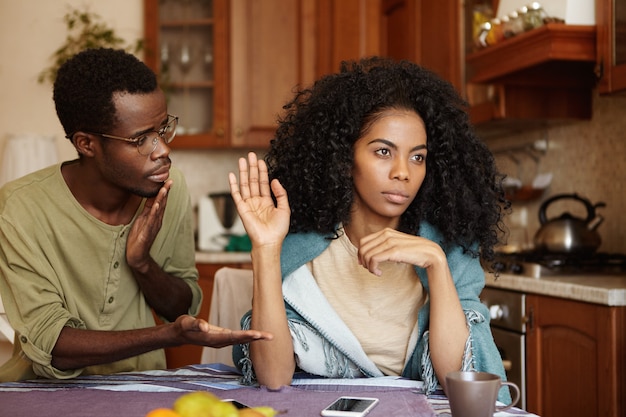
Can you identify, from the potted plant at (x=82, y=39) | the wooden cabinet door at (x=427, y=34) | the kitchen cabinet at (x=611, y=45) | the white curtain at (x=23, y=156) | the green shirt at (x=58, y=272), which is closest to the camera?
the green shirt at (x=58, y=272)

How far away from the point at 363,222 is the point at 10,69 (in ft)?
11.1

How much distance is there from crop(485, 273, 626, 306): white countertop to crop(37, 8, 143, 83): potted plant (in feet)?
8.34

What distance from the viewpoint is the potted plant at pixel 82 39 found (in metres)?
4.24

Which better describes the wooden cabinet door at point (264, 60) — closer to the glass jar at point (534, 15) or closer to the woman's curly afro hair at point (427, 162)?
the glass jar at point (534, 15)

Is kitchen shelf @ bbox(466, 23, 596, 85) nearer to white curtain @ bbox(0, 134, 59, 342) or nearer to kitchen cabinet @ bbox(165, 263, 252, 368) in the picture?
kitchen cabinet @ bbox(165, 263, 252, 368)

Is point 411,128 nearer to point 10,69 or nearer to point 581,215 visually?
point 581,215

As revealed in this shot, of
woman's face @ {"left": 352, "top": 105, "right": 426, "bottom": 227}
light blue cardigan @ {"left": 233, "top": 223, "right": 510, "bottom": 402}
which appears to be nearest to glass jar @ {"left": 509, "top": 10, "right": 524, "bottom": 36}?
woman's face @ {"left": 352, "top": 105, "right": 426, "bottom": 227}

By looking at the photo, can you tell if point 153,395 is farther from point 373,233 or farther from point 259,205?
point 373,233

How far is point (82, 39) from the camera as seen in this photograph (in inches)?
169

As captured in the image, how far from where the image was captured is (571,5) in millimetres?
2635

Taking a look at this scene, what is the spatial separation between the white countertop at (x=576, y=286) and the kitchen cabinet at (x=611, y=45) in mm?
603

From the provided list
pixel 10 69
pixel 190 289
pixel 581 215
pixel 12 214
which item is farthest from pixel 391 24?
pixel 12 214

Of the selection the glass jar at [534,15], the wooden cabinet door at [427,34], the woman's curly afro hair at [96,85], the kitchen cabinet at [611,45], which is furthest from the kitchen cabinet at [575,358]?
the woman's curly afro hair at [96,85]

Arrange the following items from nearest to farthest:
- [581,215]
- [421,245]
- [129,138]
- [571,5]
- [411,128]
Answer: [421,245] → [411,128] → [129,138] → [571,5] → [581,215]
